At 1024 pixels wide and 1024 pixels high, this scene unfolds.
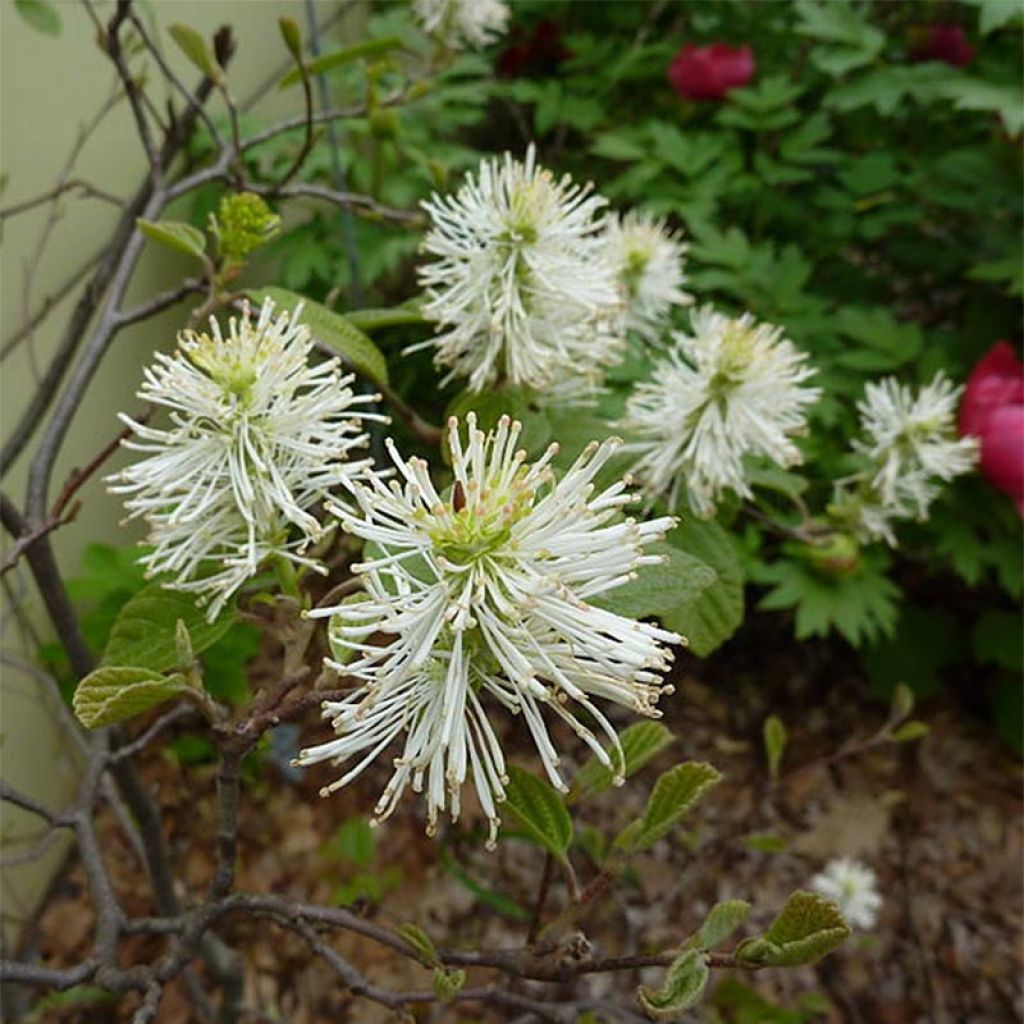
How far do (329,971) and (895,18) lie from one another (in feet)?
5.43

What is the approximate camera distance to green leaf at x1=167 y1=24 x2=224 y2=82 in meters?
0.67

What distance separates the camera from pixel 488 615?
1.16 feet

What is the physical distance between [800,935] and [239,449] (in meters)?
0.30

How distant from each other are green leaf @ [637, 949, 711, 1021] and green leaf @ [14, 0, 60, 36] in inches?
31.0

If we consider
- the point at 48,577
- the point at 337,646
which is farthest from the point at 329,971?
the point at 337,646

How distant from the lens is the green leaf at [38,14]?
0.77m

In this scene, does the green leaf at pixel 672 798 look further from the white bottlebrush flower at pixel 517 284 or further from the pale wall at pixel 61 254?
the pale wall at pixel 61 254

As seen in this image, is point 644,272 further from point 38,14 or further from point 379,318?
point 38,14

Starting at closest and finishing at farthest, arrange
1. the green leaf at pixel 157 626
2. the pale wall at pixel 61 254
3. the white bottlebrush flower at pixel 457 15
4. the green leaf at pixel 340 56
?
1. the green leaf at pixel 157 626
2. the green leaf at pixel 340 56
3. the pale wall at pixel 61 254
4. the white bottlebrush flower at pixel 457 15

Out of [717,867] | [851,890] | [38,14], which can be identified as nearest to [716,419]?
[38,14]

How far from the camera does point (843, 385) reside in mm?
1175

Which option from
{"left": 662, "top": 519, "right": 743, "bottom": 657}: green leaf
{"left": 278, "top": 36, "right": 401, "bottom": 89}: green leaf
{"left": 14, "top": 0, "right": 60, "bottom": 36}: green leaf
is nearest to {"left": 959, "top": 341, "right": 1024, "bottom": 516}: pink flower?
{"left": 662, "top": 519, "right": 743, "bottom": 657}: green leaf

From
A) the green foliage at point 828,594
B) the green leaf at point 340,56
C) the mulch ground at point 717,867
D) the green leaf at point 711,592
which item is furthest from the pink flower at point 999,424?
the green leaf at point 340,56

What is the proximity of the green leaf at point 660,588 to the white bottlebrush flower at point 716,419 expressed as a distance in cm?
16
